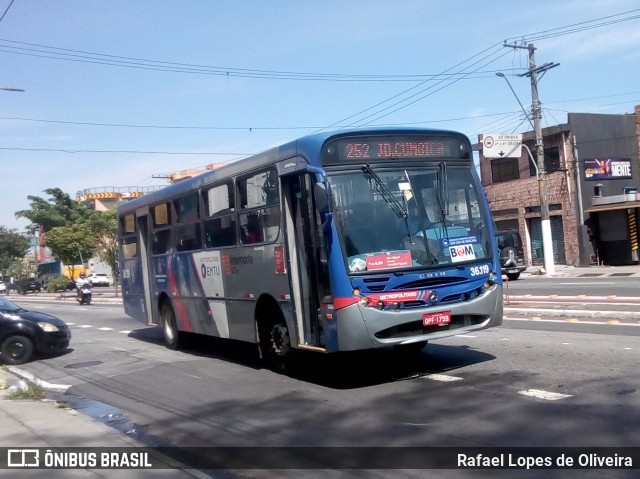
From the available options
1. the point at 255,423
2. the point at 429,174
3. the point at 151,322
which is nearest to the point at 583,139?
the point at 151,322

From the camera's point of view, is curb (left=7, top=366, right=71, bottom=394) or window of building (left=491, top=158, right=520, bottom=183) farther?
window of building (left=491, top=158, right=520, bottom=183)

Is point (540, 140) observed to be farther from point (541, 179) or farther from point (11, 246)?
point (11, 246)

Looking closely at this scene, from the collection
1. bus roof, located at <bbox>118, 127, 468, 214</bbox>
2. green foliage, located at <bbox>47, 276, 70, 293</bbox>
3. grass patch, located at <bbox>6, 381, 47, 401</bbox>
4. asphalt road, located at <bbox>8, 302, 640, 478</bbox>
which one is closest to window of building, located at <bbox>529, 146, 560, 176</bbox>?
asphalt road, located at <bbox>8, 302, 640, 478</bbox>

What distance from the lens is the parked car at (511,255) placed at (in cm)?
3244

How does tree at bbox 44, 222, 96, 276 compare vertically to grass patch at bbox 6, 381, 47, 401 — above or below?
above

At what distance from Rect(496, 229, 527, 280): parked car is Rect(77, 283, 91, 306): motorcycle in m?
20.3

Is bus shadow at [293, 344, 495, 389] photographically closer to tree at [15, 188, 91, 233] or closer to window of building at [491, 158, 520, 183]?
window of building at [491, 158, 520, 183]

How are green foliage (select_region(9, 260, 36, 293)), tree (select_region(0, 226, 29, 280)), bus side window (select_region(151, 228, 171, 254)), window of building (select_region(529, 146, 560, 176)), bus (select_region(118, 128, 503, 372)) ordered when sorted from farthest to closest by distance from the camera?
tree (select_region(0, 226, 29, 280)) < green foliage (select_region(9, 260, 36, 293)) < window of building (select_region(529, 146, 560, 176)) < bus side window (select_region(151, 228, 171, 254)) < bus (select_region(118, 128, 503, 372))

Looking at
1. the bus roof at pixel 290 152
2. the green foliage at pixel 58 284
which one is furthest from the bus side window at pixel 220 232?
the green foliage at pixel 58 284

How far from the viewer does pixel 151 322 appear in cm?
1609

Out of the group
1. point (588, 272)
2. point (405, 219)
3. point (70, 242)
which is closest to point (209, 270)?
point (405, 219)

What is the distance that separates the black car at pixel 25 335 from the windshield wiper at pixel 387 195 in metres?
8.97

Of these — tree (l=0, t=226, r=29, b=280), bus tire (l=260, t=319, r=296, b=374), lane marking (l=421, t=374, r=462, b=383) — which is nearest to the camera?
lane marking (l=421, t=374, r=462, b=383)

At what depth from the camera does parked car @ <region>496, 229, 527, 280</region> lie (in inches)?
1277
